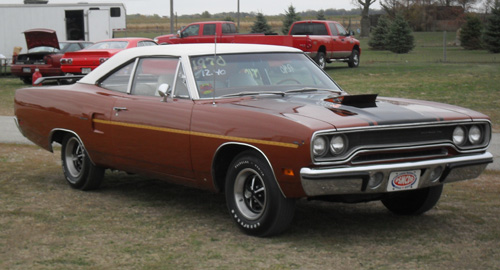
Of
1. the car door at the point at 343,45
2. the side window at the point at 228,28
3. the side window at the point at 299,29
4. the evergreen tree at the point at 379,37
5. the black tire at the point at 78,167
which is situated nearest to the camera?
the black tire at the point at 78,167

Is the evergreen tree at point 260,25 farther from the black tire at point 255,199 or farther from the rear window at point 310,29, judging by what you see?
the black tire at point 255,199

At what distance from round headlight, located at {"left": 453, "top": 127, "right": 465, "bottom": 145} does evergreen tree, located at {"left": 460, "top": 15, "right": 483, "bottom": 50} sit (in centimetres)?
3334

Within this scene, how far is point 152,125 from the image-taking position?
6.62m

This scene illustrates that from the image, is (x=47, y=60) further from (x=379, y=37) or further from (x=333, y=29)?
(x=379, y=37)

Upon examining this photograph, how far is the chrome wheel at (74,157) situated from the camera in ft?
25.7

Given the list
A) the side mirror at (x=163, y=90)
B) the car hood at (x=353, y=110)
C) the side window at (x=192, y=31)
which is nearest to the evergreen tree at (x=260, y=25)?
the side window at (x=192, y=31)

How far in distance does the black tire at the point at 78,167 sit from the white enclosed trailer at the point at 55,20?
71.7 ft

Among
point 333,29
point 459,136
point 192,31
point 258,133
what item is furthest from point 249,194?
point 192,31

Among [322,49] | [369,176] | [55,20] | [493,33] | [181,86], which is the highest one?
[55,20]

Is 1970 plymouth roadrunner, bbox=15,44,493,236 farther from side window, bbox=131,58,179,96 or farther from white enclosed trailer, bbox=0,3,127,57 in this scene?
white enclosed trailer, bbox=0,3,127,57

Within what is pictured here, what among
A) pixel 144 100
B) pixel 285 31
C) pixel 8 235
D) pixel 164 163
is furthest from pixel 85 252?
pixel 285 31

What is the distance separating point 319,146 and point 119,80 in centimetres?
283

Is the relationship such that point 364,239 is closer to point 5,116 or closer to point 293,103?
point 293,103

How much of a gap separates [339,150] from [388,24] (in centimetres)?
3709
